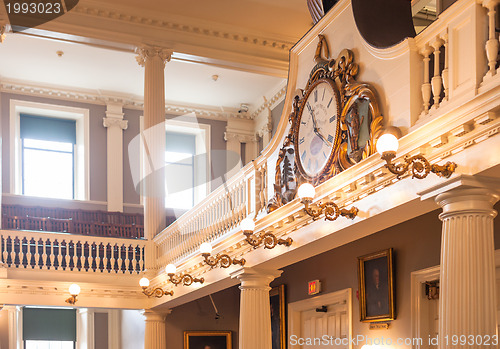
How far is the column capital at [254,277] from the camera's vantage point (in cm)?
955

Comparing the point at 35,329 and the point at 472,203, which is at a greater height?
the point at 472,203

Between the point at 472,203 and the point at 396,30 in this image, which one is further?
the point at 396,30

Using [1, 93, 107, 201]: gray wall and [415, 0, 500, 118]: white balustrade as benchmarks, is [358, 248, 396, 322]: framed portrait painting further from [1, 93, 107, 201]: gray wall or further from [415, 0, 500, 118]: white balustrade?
[1, 93, 107, 201]: gray wall

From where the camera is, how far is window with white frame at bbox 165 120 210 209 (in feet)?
66.0

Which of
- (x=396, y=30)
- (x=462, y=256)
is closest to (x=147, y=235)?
(x=396, y=30)

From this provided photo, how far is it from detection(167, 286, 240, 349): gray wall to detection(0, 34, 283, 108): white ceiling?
18.9ft

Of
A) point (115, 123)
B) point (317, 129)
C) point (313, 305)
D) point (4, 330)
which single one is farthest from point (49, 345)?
point (317, 129)

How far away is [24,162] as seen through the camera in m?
18.7

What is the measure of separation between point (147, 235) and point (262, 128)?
6.70 metres

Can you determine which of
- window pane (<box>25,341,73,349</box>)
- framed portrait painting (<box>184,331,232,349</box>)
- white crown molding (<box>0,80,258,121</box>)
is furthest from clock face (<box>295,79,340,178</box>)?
window pane (<box>25,341,73,349</box>)

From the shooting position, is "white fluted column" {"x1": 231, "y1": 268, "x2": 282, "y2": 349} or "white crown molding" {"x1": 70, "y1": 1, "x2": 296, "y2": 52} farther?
"white crown molding" {"x1": 70, "y1": 1, "x2": 296, "y2": 52}

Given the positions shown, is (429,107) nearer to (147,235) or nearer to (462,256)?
(462,256)

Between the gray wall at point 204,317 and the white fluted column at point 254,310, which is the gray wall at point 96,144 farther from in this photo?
the white fluted column at point 254,310

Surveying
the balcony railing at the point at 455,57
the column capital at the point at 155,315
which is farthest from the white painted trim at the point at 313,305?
the balcony railing at the point at 455,57
